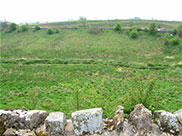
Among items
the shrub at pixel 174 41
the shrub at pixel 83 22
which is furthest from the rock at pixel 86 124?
the shrub at pixel 83 22

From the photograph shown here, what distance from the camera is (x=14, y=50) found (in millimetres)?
38062

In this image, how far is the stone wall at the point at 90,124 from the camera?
578cm

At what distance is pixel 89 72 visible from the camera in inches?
988

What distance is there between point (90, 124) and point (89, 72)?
1933 cm

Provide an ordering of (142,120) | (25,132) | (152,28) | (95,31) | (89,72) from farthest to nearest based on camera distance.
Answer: (95,31), (152,28), (89,72), (142,120), (25,132)

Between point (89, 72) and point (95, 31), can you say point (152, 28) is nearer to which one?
point (95, 31)

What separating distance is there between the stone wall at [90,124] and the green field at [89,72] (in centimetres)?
252

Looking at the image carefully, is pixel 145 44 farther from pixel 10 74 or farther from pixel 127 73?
pixel 10 74

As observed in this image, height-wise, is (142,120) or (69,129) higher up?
(142,120)

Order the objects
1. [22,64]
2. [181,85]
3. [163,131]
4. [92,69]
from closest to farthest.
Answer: [163,131] → [181,85] → [92,69] → [22,64]

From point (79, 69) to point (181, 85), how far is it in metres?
17.1

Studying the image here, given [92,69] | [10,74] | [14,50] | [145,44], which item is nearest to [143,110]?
[92,69]

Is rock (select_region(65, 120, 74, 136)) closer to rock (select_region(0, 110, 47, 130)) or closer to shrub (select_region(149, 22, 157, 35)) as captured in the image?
rock (select_region(0, 110, 47, 130))

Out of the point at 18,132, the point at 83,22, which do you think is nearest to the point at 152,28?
the point at 83,22
